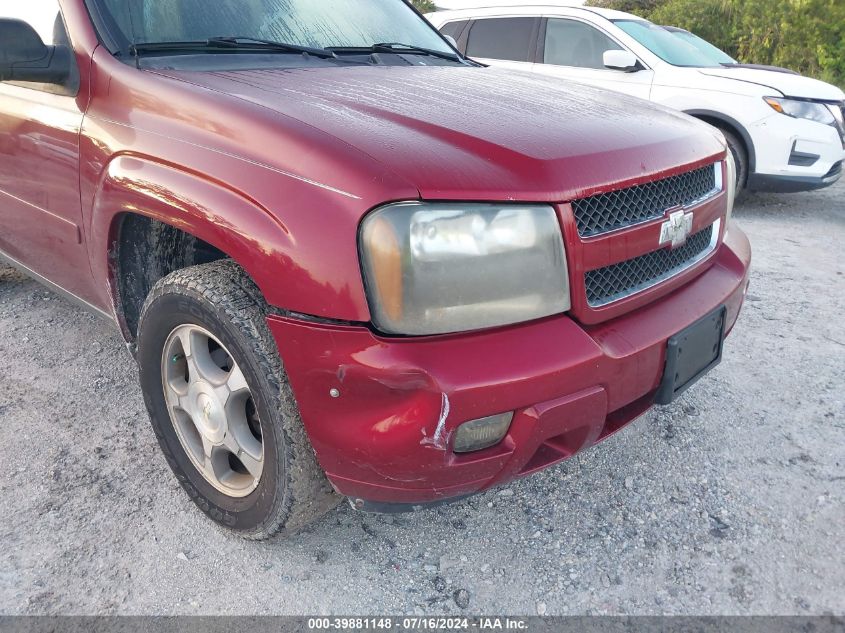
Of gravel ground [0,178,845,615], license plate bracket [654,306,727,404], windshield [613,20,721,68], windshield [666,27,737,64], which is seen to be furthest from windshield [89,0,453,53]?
windshield [666,27,737,64]

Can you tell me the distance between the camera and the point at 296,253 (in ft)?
4.89

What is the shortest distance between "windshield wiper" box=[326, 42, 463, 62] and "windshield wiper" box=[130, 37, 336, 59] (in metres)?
0.11

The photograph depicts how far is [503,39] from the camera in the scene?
6605 millimetres

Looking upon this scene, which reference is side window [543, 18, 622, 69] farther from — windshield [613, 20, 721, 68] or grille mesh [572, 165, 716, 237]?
grille mesh [572, 165, 716, 237]

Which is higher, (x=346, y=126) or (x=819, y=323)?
(x=346, y=126)

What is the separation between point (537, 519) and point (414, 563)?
0.43m

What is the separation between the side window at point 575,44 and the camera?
241 inches

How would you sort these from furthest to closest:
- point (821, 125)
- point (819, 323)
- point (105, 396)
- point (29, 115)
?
point (821, 125), point (819, 323), point (105, 396), point (29, 115)

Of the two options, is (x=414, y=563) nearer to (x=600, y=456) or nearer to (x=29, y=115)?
(x=600, y=456)

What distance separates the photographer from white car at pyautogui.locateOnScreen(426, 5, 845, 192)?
5508 mm

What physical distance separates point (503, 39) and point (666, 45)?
1.55 m

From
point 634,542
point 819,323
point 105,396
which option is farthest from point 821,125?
point 105,396

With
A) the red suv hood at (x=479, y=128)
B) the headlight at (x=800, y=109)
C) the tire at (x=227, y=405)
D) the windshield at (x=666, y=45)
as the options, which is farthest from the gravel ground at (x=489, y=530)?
the windshield at (x=666, y=45)

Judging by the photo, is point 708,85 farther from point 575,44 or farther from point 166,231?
point 166,231
